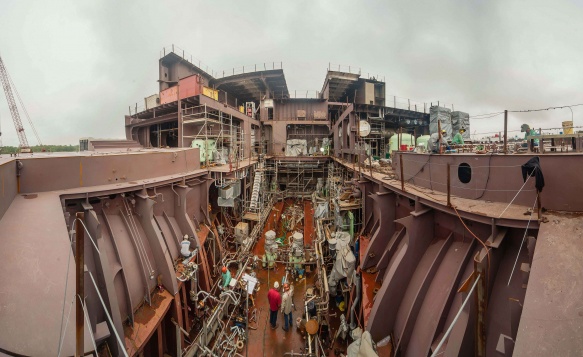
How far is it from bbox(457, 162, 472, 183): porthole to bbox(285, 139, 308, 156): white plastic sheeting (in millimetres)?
23464

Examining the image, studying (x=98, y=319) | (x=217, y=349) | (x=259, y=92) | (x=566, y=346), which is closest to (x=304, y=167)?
(x=259, y=92)

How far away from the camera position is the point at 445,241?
236 inches

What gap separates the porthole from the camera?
610 cm

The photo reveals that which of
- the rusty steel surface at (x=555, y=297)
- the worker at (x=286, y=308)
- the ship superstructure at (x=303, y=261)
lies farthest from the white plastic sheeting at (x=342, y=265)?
the rusty steel surface at (x=555, y=297)

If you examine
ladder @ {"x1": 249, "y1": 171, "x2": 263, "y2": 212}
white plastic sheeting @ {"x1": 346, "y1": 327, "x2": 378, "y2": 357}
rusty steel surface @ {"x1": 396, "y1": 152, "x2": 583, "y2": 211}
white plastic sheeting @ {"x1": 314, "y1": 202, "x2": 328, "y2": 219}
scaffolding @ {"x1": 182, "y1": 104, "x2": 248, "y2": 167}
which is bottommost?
white plastic sheeting @ {"x1": 346, "y1": 327, "x2": 378, "y2": 357}

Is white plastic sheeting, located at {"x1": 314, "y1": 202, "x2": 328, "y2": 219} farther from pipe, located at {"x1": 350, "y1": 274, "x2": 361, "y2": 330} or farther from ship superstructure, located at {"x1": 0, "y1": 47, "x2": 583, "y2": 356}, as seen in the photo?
pipe, located at {"x1": 350, "y1": 274, "x2": 361, "y2": 330}

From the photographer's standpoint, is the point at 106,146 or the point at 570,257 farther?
the point at 106,146

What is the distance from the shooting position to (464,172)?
20.6 ft

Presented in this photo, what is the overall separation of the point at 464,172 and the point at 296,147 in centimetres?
2394

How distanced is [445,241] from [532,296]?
9.37 feet

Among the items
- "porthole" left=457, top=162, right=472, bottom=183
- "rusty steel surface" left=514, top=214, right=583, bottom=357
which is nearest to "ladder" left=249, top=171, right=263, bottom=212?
"porthole" left=457, top=162, right=472, bottom=183

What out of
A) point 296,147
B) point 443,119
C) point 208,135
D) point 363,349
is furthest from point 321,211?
point 296,147

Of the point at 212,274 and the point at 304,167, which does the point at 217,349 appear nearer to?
the point at 212,274

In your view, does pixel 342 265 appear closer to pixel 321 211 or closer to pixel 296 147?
pixel 321 211
